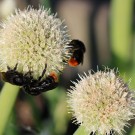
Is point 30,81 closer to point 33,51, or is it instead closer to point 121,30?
point 33,51

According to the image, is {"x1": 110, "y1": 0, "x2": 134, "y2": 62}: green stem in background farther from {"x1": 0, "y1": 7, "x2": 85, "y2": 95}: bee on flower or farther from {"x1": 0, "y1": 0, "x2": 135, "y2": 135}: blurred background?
{"x1": 0, "y1": 7, "x2": 85, "y2": 95}: bee on flower

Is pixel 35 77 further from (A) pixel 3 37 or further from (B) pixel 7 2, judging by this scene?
(B) pixel 7 2

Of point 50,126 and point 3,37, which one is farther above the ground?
point 3,37

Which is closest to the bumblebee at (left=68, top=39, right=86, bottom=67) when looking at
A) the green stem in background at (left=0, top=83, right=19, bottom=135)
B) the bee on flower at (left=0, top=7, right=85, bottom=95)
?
the bee on flower at (left=0, top=7, right=85, bottom=95)

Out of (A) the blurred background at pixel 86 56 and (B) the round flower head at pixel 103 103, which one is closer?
(B) the round flower head at pixel 103 103

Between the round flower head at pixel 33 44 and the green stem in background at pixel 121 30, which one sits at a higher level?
the green stem in background at pixel 121 30

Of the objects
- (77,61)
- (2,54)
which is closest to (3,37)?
(2,54)

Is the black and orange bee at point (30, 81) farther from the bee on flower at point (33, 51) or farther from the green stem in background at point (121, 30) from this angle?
the green stem in background at point (121, 30)

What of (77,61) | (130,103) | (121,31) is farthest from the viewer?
(121,31)

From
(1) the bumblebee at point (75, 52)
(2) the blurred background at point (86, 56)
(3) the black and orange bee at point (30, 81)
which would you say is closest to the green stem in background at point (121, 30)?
(2) the blurred background at point (86, 56)
